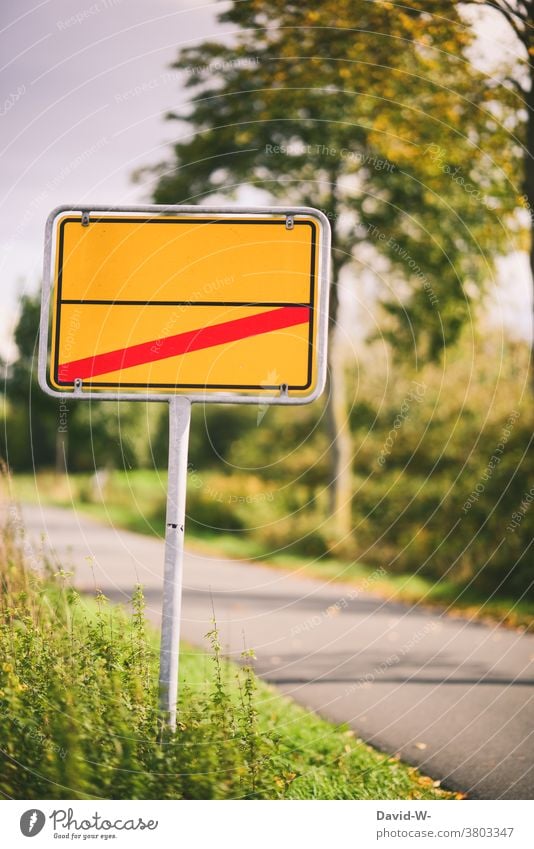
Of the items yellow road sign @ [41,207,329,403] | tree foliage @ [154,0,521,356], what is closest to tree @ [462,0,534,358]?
tree foliage @ [154,0,521,356]

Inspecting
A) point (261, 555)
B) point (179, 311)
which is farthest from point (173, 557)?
point (261, 555)

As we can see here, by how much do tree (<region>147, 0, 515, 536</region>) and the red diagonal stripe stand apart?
383 centimetres

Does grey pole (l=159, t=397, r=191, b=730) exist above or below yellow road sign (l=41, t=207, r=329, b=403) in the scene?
below

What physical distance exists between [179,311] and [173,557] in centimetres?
105

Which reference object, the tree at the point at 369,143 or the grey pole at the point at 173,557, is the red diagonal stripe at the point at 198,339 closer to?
the grey pole at the point at 173,557

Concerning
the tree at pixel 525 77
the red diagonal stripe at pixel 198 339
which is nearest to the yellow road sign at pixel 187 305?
the red diagonal stripe at pixel 198 339

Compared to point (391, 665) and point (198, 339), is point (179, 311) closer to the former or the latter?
point (198, 339)

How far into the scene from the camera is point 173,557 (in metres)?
3.18

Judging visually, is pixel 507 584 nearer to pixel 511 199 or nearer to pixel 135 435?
pixel 511 199

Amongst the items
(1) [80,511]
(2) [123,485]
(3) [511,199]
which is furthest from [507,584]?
(2) [123,485]

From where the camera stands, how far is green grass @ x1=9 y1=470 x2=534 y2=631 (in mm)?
8719

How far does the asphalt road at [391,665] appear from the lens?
4375 millimetres

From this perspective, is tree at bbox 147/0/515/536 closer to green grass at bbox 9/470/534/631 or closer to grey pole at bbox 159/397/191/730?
green grass at bbox 9/470/534/631
